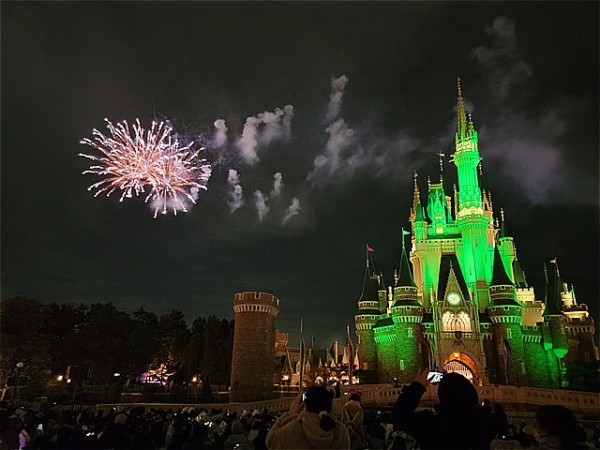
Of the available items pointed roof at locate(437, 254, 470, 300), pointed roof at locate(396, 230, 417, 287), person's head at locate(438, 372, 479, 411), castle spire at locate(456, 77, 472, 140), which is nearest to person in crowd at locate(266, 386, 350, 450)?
person's head at locate(438, 372, 479, 411)

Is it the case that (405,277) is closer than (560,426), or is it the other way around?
(560,426)

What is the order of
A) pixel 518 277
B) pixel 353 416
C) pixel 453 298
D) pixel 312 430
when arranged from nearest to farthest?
1. pixel 312 430
2. pixel 353 416
3. pixel 453 298
4. pixel 518 277

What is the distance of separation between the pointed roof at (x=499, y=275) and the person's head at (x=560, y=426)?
43.6 meters

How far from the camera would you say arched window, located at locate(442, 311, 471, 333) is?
141 ft

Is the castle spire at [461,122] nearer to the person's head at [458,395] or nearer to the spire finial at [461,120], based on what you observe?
the spire finial at [461,120]

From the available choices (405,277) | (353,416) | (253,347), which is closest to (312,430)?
(353,416)

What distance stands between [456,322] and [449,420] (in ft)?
141

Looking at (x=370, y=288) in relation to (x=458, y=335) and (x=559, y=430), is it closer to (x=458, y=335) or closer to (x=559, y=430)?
(x=458, y=335)

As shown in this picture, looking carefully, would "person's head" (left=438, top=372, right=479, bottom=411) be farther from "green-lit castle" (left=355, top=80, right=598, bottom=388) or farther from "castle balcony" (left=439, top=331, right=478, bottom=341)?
"castle balcony" (left=439, top=331, right=478, bottom=341)

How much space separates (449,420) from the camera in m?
3.42

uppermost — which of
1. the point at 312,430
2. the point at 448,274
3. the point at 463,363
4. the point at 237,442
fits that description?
the point at 448,274

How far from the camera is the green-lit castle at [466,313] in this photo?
137 feet

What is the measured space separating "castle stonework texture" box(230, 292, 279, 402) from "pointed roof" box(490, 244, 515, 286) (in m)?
22.3

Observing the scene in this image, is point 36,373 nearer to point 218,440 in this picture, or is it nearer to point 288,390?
point 288,390
